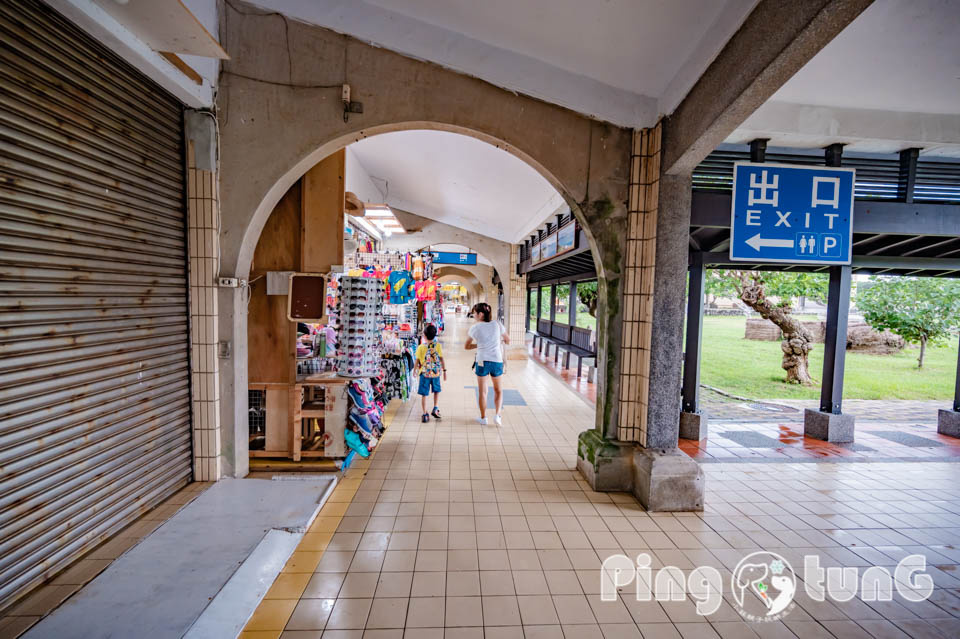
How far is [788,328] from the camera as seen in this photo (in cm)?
909

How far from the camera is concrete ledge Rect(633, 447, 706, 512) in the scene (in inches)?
134

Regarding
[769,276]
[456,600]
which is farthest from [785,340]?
[456,600]

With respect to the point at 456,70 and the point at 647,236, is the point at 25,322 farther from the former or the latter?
the point at 647,236

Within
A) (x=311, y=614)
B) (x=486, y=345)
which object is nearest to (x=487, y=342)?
(x=486, y=345)

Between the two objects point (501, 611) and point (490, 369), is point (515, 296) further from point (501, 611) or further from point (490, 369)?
point (501, 611)

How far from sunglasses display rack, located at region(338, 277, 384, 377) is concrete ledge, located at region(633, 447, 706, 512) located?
2815 millimetres

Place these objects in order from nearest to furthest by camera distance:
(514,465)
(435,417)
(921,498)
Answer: (921,498), (514,465), (435,417)

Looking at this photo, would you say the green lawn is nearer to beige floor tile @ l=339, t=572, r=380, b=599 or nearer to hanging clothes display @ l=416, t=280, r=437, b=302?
hanging clothes display @ l=416, t=280, r=437, b=302

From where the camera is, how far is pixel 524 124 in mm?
3623

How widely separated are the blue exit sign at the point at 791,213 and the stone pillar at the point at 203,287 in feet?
15.3

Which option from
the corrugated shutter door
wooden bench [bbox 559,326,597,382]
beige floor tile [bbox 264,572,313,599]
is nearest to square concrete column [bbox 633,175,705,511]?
beige floor tile [bbox 264,572,313,599]

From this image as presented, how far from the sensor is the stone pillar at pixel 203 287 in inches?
137

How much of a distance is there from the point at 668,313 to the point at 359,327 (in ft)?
10.0

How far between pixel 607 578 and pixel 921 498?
139 inches
